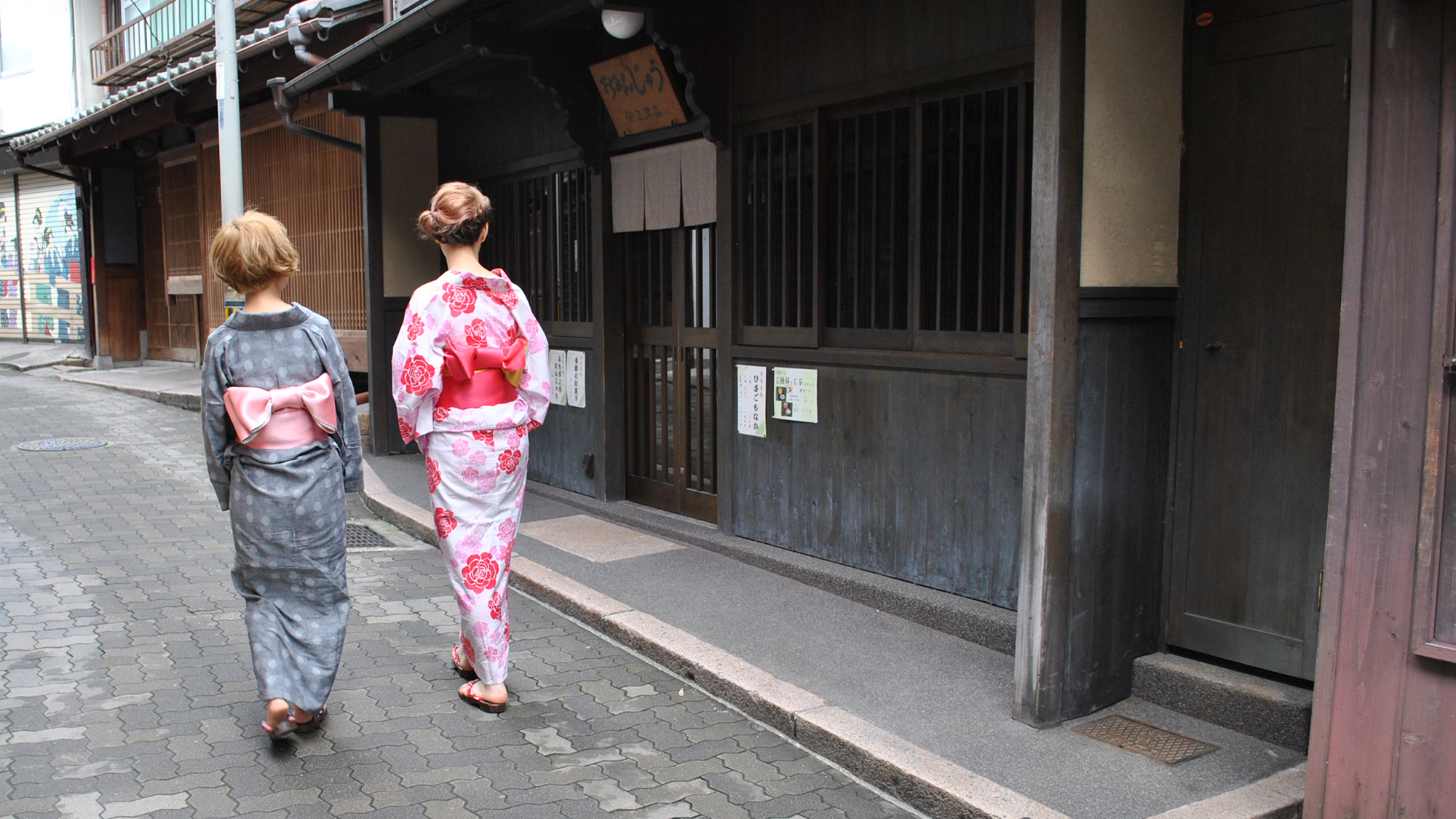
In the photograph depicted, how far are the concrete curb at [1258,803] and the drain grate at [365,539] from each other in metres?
5.66

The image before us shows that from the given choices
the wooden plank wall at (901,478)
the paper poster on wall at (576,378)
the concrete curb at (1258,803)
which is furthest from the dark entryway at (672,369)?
the concrete curb at (1258,803)

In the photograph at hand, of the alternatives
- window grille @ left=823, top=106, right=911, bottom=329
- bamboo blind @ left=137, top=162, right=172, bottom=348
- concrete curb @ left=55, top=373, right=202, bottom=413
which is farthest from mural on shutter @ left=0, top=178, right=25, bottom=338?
window grille @ left=823, top=106, right=911, bottom=329

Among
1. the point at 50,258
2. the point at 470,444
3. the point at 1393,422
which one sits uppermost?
the point at 50,258

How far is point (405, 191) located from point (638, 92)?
164 inches

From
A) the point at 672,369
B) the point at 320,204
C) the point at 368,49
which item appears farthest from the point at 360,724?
the point at 320,204

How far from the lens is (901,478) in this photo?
228 inches

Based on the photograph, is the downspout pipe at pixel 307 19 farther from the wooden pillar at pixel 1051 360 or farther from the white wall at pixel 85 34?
the white wall at pixel 85 34

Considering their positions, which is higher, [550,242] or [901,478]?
[550,242]

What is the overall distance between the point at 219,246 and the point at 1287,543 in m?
4.18

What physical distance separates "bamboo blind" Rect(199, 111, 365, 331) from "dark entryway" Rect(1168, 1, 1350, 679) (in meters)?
10.0

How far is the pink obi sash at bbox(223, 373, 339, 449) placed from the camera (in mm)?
4074

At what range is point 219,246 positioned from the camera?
4203 mm

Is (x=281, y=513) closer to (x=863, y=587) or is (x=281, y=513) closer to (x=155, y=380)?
(x=863, y=587)

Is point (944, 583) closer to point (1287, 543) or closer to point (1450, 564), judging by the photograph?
point (1287, 543)
